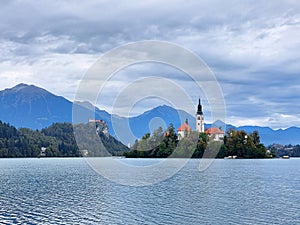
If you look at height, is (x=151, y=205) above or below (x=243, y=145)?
below

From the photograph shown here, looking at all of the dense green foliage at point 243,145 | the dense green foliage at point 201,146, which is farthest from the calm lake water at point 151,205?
the dense green foliage at point 201,146

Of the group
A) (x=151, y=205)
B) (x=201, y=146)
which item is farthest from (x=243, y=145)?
(x=151, y=205)

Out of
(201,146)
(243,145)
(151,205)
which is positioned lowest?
(151,205)

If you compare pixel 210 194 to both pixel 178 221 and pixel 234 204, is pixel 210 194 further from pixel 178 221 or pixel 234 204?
pixel 178 221

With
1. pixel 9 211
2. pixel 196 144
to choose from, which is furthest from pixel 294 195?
pixel 196 144

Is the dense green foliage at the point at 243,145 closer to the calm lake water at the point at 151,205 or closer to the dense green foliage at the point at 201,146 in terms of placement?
the dense green foliage at the point at 201,146

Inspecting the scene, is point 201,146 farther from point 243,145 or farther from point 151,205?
point 151,205

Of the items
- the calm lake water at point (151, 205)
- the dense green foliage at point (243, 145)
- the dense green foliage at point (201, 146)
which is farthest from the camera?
the dense green foliage at point (201, 146)

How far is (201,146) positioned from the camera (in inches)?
6698

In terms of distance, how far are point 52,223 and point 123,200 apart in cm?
1313

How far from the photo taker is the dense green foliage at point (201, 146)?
557 ft

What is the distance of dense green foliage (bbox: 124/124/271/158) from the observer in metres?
170

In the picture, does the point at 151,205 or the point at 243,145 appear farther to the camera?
the point at 243,145

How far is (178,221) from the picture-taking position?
3522cm
